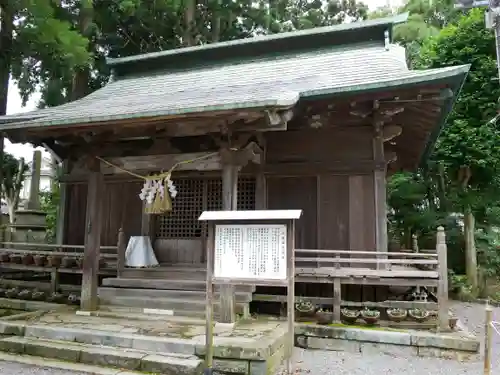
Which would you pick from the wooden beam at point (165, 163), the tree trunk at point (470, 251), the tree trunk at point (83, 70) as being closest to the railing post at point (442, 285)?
the wooden beam at point (165, 163)

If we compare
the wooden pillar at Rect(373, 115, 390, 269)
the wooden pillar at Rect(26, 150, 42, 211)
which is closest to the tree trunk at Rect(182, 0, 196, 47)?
the wooden pillar at Rect(26, 150, 42, 211)

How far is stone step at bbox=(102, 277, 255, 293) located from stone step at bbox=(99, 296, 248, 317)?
0.97 feet

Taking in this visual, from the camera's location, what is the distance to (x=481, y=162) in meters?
12.1

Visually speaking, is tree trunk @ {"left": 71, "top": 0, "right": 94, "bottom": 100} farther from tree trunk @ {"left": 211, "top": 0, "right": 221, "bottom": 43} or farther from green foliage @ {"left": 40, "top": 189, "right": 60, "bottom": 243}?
tree trunk @ {"left": 211, "top": 0, "right": 221, "bottom": 43}

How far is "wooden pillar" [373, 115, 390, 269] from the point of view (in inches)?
300

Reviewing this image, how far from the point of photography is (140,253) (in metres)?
8.52

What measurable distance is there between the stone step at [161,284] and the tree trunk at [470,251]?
28.9 ft

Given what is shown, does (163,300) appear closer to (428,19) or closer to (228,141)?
(228,141)

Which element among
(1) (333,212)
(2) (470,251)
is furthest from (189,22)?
Answer: (2) (470,251)

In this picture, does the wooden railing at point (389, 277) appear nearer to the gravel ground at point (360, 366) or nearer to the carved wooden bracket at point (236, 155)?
the gravel ground at point (360, 366)

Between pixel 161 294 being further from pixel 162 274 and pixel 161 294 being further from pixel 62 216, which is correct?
pixel 62 216

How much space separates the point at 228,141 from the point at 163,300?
290 centimetres

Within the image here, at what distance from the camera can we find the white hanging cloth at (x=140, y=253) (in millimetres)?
8461

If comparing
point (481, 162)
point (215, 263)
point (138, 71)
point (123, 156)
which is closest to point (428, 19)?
point (481, 162)
